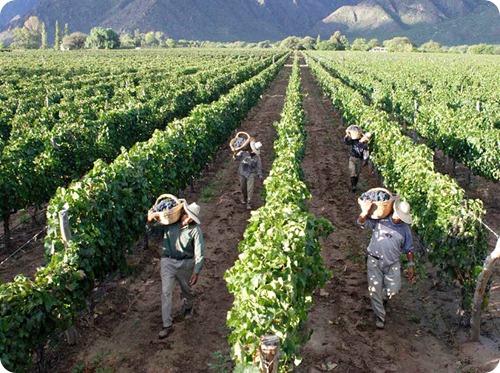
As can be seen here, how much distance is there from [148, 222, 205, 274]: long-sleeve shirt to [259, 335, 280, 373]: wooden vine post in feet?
8.21

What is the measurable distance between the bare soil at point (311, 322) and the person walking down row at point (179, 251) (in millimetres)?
557

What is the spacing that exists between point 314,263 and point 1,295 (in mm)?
3612

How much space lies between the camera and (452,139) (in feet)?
42.2

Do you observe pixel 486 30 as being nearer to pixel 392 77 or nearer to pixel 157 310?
pixel 392 77

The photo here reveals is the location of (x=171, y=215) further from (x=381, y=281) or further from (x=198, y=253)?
(x=381, y=281)

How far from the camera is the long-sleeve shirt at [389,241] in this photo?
243 inches

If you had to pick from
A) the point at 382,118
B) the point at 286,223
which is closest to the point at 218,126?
the point at 382,118

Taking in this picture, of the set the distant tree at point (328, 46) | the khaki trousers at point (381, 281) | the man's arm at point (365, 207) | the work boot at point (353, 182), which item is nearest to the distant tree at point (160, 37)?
the distant tree at point (328, 46)

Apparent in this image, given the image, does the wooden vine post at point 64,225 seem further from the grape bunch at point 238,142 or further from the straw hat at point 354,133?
the straw hat at point 354,133

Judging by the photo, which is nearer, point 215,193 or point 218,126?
point 215,193

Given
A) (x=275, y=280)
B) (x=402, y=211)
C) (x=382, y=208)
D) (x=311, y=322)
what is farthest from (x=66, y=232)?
(x=402, y=211)

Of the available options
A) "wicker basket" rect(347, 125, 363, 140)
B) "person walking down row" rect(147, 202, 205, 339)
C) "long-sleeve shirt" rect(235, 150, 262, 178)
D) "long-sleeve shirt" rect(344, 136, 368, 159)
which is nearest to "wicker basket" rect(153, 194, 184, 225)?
"person walking down row" rect(147, 202, 205, 339)

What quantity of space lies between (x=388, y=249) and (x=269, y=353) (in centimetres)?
307

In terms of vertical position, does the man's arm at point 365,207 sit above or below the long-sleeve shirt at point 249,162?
above
